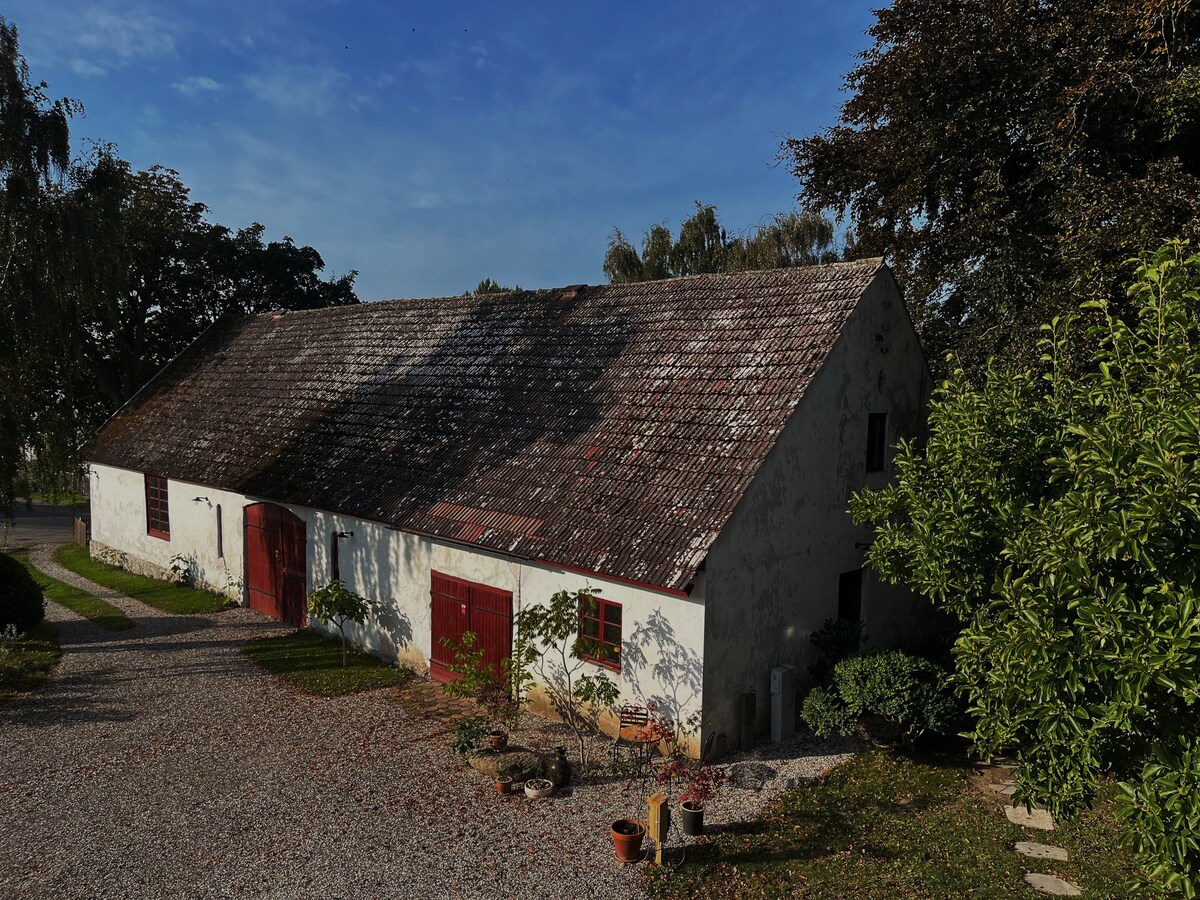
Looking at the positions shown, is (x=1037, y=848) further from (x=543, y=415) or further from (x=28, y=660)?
(x=28, y=660)

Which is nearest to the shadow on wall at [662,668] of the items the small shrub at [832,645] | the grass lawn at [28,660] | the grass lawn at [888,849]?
the grass lawn at [888,849]

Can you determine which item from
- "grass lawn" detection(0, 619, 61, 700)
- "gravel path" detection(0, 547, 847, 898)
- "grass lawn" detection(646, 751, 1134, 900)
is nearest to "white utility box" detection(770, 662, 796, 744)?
"gravel path" detection(0, 547, 847, 898)

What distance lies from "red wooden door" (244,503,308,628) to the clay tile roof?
0.75 meters

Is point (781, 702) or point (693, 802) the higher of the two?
point (781, 702)

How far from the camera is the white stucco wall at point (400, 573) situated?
426 inches

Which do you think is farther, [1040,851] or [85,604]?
[85,604]

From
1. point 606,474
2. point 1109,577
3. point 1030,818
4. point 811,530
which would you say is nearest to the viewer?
point 1109,577

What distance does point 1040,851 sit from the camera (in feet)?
29.3

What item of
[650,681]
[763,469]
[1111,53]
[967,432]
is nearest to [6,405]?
[650,681]

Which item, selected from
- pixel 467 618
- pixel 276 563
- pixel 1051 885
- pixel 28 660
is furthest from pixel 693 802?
pixel 28 660

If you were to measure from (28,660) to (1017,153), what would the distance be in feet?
81.7

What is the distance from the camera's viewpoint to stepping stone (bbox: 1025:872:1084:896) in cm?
809

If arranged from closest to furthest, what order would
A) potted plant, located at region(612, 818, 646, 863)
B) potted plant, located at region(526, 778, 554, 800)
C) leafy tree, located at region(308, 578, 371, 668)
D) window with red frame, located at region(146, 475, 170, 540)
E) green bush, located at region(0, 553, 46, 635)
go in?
potted plant, located at region(612, 818, 646, 863) < potted plant, located at region(526, 778, 554, 800) < leafy tree, located at region(308, 578, 371, 668) < green bush, located at region(0, 553, 46, 635) < window with red frame, located at region(146, 475, 170, 540)

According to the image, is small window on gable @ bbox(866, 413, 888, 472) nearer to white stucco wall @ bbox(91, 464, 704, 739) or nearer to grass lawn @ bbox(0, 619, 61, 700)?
white stucco wall @ bbox(91, 464, 704, 739)
